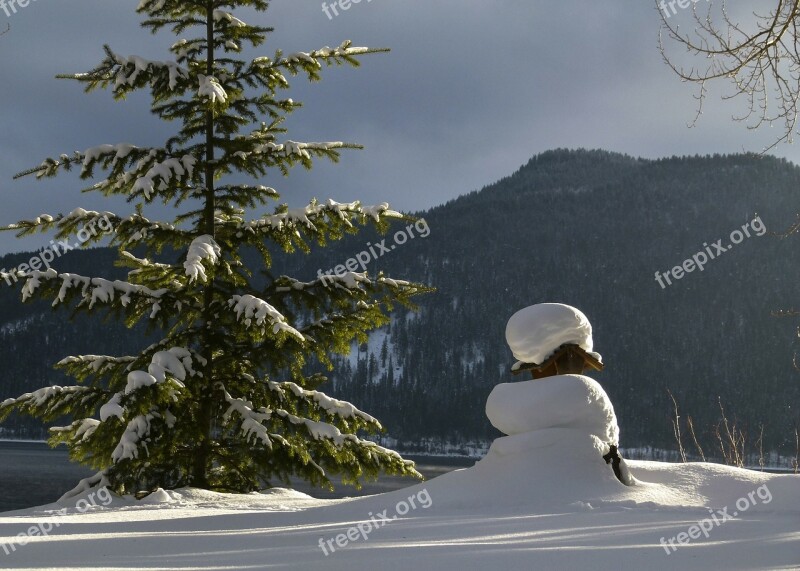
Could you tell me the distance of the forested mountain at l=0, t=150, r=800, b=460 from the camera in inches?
5015

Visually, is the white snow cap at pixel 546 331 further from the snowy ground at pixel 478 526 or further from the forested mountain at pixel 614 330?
the forested mountain at pixel 614 330

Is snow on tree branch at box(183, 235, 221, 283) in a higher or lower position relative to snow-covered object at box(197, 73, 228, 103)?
lower

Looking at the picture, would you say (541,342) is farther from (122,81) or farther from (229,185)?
(122,81)

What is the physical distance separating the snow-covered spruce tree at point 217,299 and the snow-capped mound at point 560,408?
263 centimetres

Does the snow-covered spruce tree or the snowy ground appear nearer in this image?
the snowy ground

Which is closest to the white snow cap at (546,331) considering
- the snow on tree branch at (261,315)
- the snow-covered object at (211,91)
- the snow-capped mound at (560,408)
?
the snow-capped mound at (560,408)

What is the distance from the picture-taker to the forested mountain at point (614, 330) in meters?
127

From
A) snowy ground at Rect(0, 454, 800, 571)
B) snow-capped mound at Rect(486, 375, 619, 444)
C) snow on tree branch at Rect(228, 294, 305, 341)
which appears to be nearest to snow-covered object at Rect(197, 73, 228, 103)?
snow on tree branch at Rect(228, 294, 305, 341)

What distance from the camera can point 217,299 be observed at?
976cm

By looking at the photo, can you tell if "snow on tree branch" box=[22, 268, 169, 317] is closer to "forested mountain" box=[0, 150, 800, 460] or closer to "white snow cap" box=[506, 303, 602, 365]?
"white snow cap" box=[506, 303, 602, 365]

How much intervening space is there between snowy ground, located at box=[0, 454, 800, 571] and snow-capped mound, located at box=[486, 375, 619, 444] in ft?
0.75

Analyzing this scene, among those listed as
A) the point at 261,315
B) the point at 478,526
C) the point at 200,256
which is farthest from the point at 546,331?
the point at 200,256

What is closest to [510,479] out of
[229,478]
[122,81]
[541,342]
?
[541,342]

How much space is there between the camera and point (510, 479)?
632cm
